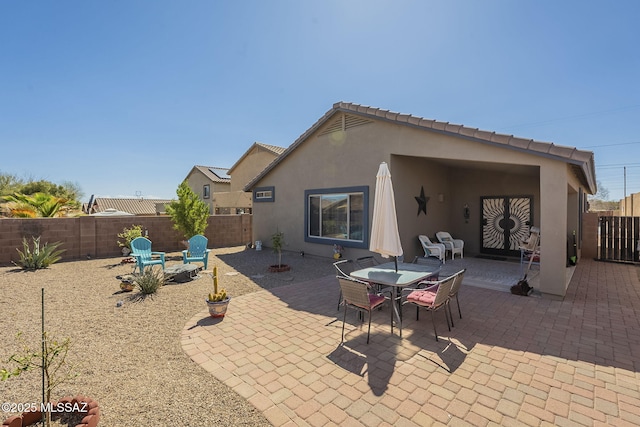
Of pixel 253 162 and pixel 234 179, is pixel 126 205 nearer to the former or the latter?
pixel 234 179

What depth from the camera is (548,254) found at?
22.9 feet

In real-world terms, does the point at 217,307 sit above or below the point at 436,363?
above

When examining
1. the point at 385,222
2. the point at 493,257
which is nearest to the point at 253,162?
the point at 493,257

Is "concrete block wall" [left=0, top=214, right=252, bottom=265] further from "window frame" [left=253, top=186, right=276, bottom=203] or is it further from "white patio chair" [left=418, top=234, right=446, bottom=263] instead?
"white patio chair" [left=418, top=234, right=446, bottom=263]

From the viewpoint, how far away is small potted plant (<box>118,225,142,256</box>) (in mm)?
13125

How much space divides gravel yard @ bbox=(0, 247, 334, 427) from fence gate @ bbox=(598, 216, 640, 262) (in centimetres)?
1219

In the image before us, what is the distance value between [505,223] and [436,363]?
10.3m

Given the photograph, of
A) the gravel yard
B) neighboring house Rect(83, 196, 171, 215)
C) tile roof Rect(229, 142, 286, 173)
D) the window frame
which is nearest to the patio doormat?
the gravel yard

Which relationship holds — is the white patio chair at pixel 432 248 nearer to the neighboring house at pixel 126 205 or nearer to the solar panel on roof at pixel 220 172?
the solar panel on roof at pixel 220 172

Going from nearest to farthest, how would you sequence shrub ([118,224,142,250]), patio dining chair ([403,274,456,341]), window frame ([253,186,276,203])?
patio dining chair ([403,274,456,341]) → shrub ([118,224,142,250]) → window frame ([253,186,276,203])

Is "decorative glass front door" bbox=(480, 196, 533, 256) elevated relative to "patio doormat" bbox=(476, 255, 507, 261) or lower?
elevated

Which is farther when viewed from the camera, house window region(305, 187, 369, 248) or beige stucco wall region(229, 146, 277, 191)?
beige stucco wall region(229, 146, 277, 191)

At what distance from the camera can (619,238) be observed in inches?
470

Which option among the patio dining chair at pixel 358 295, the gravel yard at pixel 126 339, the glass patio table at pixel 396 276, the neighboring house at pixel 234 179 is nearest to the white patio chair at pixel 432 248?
the gravel yard at pixel 126 339
